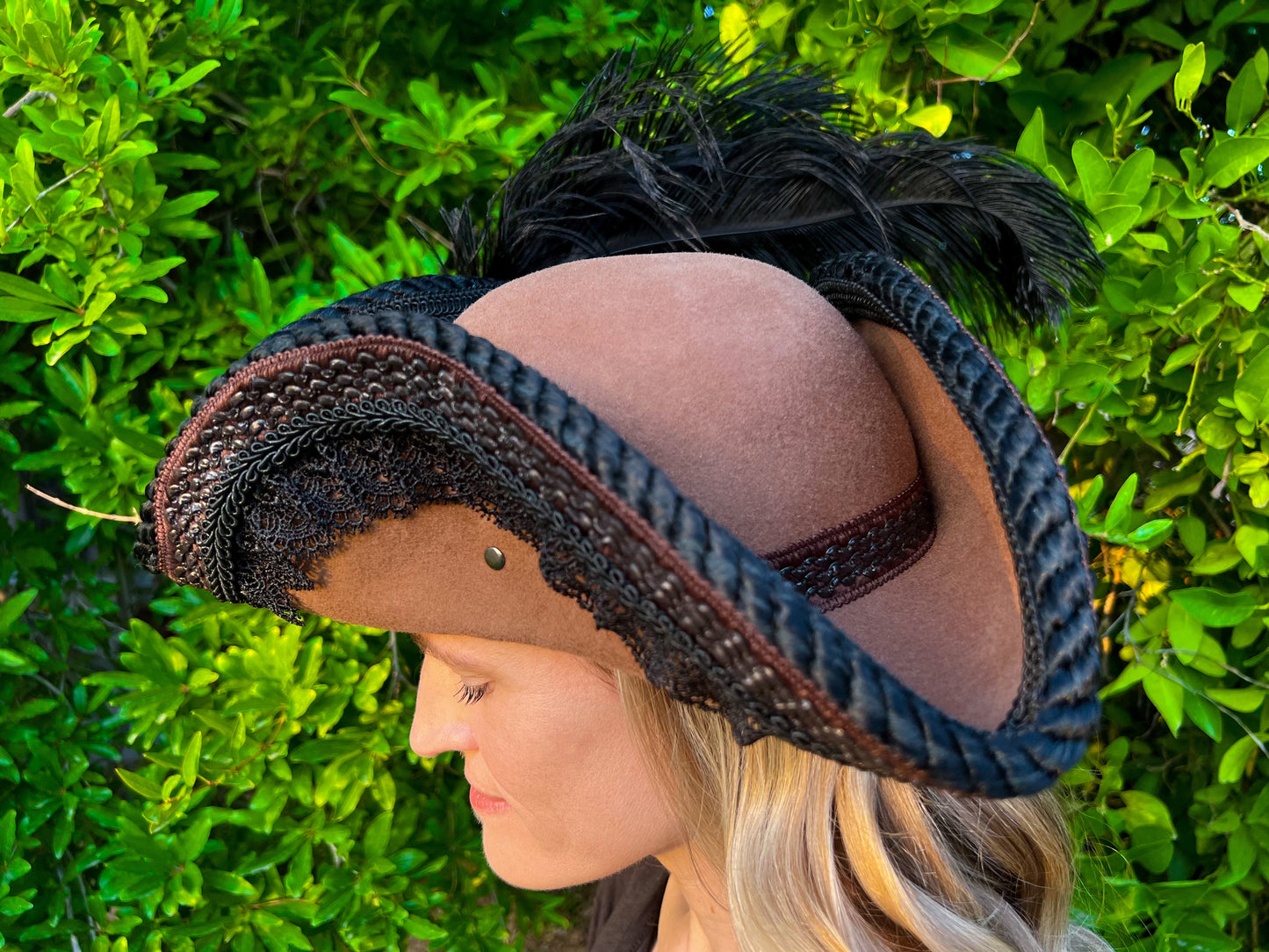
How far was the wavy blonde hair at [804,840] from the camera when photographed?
35.7 inches

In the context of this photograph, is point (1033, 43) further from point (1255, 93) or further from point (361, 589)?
point (361, 589)

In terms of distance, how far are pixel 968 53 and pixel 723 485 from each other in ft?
3.17

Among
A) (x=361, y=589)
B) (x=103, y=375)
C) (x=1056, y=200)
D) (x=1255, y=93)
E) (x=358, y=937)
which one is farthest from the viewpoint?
(x=103, y=375)

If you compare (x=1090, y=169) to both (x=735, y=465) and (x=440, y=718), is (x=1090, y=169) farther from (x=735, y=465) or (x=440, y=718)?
(x=440, y=718)

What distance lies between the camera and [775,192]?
3.84ft

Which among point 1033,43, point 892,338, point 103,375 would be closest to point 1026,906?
point 892,338

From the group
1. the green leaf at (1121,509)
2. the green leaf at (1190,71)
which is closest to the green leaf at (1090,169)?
the green leaf at (1190,71)

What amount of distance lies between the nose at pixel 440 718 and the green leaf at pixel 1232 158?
3.88 feet

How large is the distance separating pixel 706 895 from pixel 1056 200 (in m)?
0.87

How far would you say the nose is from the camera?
1.01 m

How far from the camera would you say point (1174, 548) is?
1594mm

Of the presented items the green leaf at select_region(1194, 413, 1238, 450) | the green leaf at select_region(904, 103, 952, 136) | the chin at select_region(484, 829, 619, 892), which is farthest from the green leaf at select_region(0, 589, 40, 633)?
the green leaf at select_region(1194, 413, 1238, 450)

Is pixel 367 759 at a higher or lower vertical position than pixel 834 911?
lower

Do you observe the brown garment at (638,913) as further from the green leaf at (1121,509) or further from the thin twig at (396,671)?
the green leaf at (1121,509)
